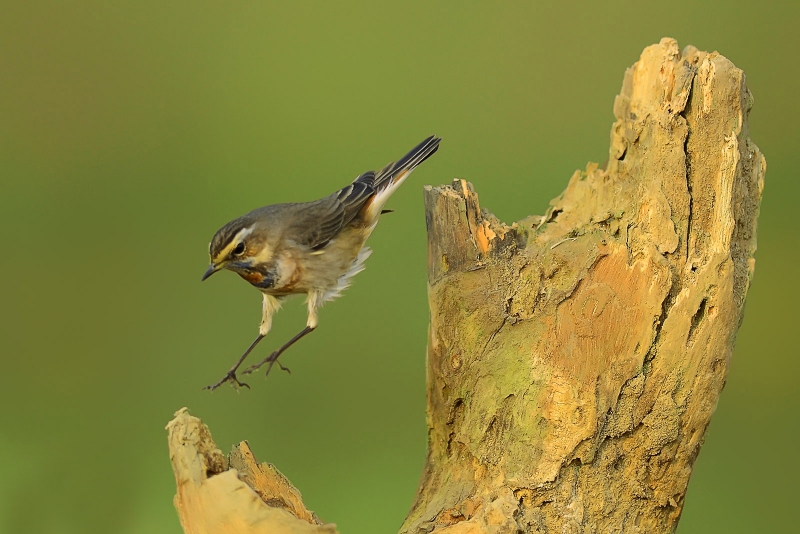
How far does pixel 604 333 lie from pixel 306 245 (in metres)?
0.90

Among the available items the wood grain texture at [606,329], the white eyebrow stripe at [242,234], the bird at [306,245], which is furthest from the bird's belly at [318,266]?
the wood grain texture at [606,329]

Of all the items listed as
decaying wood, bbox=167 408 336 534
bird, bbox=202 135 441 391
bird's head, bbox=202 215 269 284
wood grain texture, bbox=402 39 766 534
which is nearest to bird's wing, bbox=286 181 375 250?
bird, bbox=202 135 441 391

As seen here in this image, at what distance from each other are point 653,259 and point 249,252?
40.1 inches

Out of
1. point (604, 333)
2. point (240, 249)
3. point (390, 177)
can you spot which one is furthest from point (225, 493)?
point (390, 177)

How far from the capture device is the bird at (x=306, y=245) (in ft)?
7.43

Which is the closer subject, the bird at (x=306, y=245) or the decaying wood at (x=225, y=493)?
the decaying wood at (x=225, y=493)

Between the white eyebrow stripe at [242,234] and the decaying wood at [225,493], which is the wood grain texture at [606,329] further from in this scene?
the white eyebrow stripe at [242,234]

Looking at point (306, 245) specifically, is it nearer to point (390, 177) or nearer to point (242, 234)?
point (242, 234)

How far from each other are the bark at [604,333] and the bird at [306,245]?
454 mm

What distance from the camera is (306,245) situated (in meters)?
2.43

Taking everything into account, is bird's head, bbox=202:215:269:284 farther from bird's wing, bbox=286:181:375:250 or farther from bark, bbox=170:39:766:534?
bark, bbox=170:39:766:534

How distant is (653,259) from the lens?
1.90 meters

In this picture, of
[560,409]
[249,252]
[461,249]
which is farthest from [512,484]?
[249,252]

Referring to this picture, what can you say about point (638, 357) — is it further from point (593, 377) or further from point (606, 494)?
point (606, 494)
